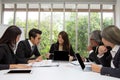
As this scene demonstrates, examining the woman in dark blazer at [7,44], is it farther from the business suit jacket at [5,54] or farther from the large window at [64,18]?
the large window at [64,18]

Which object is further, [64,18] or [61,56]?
[64,18]

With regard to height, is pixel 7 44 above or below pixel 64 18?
below

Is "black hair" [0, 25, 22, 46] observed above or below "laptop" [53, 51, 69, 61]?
above

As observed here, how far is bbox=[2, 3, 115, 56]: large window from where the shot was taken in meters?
5.59

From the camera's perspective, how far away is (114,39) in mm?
1664

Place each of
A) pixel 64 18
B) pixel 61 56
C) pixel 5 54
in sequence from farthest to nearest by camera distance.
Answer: pixel 64 18, pixel 61 56, pixel 5 54

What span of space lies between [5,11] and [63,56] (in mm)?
3576

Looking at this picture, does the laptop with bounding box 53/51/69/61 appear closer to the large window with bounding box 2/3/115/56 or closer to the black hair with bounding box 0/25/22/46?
the black hair with bounding box 0/25/22/46

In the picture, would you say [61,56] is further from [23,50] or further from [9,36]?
[9,36]

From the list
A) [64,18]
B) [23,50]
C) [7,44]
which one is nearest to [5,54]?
[7,44]

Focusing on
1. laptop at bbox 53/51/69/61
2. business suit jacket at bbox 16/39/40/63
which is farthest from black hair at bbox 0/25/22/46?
laptop at bbox 53/51/69/61

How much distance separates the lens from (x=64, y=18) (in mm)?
5621

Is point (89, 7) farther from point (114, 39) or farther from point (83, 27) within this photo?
point (114, 39)

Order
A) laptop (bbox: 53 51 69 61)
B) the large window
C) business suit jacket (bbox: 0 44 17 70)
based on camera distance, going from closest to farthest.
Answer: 1. business suit jacket (bbox: 0 44 17 70)
2. laptop (bbox: 53 51 69 61)
3. the large window
